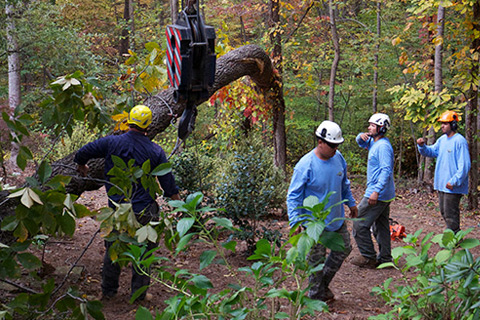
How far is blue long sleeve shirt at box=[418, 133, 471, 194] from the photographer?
6.49 meters

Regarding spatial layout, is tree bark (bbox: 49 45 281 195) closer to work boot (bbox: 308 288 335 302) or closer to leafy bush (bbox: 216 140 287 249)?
leafy bush (bbox: 216 140 287 249)

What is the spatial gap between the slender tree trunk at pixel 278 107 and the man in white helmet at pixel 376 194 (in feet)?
11.4

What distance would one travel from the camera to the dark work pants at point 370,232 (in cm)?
637

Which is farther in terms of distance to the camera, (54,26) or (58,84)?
(54,26)

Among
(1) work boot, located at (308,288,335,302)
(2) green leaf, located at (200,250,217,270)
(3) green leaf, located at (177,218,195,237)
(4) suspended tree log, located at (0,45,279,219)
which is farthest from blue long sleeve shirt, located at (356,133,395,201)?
(3) green leaf, located at (177,218,195,237)

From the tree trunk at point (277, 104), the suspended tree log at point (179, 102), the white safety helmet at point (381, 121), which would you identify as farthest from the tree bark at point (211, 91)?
the white safety helmet at point (381, 121)

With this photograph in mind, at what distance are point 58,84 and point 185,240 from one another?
7.09ft

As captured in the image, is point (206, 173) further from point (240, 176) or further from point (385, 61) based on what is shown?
point (385, 61)

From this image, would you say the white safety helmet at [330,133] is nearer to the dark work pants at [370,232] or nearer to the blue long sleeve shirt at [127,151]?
the blue long sleeve shirt at [127,151]

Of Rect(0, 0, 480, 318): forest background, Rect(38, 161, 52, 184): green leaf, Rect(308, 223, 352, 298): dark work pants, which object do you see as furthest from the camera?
Rect(308, 223, 352, 298): dark work pants

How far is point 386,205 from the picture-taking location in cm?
641

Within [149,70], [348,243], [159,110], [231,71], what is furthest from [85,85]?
[231,71]

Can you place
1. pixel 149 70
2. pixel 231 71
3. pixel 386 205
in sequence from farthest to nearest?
1. pixel 231 71
2. pixel 386 205
3. pixel 149 70

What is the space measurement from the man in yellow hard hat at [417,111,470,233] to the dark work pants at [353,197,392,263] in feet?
2.83
